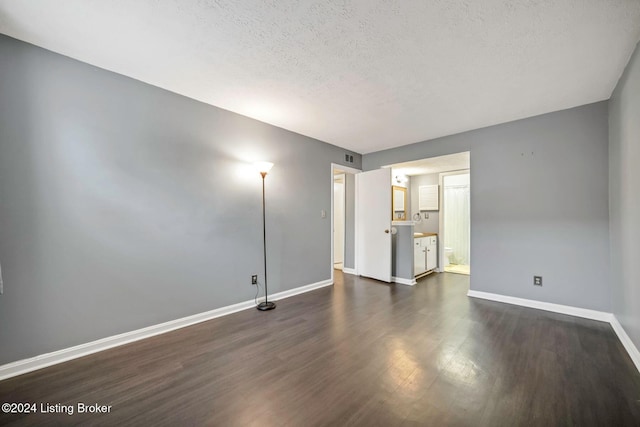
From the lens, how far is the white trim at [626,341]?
195 cm

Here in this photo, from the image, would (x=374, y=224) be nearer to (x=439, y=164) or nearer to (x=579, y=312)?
(x=439, y=164)

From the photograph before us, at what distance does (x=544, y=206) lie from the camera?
3.16 meters

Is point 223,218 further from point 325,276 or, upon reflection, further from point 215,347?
point 325,276

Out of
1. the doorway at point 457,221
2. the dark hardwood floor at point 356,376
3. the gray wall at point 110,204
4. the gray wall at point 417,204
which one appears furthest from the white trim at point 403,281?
the gray wall at point 110,204

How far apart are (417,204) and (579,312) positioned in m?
3.40

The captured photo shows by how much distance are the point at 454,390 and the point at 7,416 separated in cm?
274

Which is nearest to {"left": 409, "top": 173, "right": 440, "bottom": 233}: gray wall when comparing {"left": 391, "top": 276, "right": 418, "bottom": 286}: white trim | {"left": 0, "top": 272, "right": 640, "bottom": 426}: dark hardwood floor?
{"left": 391, "top": 276, "right": 418, "bottom": 286}: white trim

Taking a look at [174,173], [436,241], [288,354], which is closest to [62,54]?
[174,173]

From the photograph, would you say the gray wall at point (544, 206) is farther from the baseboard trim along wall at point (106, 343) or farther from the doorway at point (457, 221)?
the baseboard trim along wall at point (106, 343)

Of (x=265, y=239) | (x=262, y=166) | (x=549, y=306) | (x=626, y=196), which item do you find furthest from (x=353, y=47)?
(x=549, y=306)

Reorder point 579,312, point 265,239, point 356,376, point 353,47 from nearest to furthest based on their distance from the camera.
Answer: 1. point 356,376
2. point 353,47
3. point 579,312
4. point 265,239

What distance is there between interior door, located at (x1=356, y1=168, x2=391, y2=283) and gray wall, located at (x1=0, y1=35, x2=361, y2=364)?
6.89ft

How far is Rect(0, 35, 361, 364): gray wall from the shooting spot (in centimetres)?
189

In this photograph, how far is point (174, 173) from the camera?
2.62 meters
